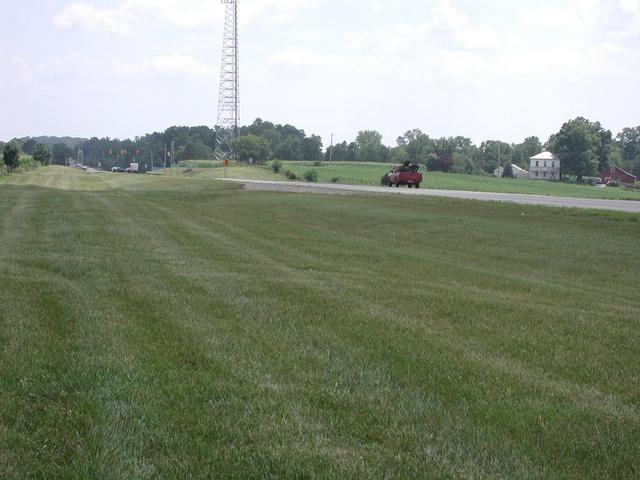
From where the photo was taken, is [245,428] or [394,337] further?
[394,337]

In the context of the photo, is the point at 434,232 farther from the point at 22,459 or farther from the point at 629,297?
the point at 22,459

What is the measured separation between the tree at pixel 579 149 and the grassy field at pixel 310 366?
400ft

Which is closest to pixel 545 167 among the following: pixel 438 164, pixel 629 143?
pixel 438 164

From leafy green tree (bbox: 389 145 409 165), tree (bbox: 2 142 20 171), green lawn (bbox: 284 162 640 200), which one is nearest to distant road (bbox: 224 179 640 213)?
green lawn (bbox: 284 162 640 200)

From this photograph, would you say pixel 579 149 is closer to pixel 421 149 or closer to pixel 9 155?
pixel 421 149

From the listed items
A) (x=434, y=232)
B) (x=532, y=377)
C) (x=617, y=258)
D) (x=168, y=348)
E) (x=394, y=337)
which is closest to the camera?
(x=532, y=377)

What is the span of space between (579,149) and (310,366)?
13427 centimetres

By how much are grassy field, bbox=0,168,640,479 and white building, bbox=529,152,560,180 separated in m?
138

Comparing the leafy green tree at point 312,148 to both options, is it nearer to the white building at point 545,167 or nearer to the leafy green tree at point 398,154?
the leafy green tree at point 398,154

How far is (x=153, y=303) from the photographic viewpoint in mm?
9844

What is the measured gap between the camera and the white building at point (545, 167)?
147 metres

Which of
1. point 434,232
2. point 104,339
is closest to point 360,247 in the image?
point 434,232

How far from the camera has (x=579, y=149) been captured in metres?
132

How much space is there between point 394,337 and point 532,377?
175 cm
